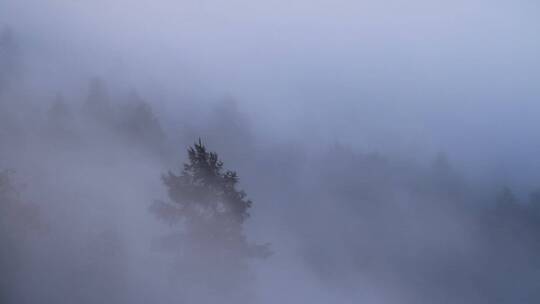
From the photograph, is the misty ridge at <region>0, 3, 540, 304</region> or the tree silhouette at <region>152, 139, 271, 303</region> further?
the misty ridge at <region>0, 3, 540, 304</region>

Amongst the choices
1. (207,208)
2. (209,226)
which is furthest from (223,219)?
(207,208)

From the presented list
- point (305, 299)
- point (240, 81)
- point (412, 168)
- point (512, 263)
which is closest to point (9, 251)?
point (305, 299)

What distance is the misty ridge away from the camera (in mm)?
15984

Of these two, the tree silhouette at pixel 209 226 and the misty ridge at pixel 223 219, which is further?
the misty ridge at pixel 223 219

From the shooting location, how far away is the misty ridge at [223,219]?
1598cm

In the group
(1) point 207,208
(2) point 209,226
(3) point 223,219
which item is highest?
(1) point 207,208

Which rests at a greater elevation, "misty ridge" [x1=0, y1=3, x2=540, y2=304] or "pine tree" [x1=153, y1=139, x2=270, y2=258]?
"misty ridge" [x1=0, y1=3, x2=540, y2=304]

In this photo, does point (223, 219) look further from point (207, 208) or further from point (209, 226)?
point (207, 208)

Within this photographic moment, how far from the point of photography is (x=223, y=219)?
51.2 feet

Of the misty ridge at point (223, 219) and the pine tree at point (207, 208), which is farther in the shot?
the misty ridge at point (223, 219)

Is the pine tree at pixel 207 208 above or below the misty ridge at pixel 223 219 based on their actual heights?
below

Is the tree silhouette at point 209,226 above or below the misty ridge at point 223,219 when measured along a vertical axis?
below

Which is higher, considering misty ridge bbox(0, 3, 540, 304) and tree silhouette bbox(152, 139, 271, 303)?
→ misty ridge bbox(0, 3, 540, 304)

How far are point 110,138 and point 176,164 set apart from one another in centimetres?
845
